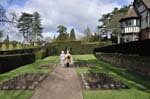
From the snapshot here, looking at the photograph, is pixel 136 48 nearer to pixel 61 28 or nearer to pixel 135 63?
pixel 135 63

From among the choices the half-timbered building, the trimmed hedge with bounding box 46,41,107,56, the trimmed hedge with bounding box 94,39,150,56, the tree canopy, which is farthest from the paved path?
the tree canopy

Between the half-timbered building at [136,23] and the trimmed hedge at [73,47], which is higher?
the half-timbered building at [136,23]

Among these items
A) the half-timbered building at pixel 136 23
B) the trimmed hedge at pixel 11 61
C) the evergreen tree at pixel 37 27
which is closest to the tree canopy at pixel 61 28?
the evergreen tree at pixel 37 27

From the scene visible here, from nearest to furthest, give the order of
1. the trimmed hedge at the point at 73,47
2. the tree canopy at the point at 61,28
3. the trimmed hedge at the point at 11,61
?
the trimmed hedge at the point at 11,61
the trimmed hedge at the point at 73,47
the tree canopy at the point at 61,28

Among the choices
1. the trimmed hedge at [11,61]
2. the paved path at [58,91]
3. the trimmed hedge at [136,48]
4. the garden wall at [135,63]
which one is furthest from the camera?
the trimmed hedge at [11,61]

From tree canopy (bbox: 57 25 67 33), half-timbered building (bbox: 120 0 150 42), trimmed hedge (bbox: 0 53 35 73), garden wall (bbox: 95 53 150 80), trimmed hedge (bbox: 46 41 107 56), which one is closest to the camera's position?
garden wall (bbox: 95 53 150 80)

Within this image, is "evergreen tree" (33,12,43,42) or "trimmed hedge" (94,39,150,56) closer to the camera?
"trimmed hedge" (94,39,150,56)

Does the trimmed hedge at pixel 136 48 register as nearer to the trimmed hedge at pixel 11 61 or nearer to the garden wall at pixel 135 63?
the garden wall at pixel 135 63

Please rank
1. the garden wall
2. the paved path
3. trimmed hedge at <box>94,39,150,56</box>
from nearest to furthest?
the paved path, the garden wall, trimmed hedge at <box>94,39,150,56</box>

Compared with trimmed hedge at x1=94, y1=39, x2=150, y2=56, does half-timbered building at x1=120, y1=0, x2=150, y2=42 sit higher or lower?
higher

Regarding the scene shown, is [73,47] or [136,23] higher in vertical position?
[136,23]

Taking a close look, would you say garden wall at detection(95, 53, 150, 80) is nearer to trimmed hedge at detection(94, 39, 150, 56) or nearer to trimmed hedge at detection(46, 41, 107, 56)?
trimmed hedge at detection(94, 39, 150, 56)

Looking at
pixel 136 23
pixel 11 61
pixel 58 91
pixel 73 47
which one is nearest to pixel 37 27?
pixel 73 47

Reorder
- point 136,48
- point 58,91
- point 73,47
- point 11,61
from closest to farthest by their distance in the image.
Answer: point 58,91 → point 136,48 → point 11,61 → point 73,47
